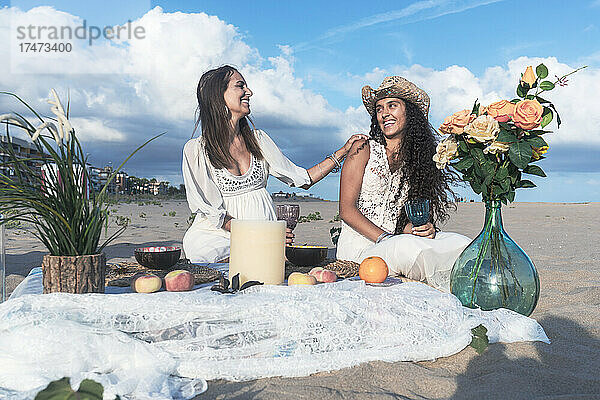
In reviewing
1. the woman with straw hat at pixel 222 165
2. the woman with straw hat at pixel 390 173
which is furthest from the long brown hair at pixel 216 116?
the woman with straw hat at pixel 390 173

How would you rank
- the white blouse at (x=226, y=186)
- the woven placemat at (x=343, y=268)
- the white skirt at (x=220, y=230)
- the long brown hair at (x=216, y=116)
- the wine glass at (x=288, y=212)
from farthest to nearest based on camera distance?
1. the long brown hair at (x=216, y=116)
2. the white blouse at (x=226, y=186)
3. the white skirt at (x=220, y=230)
4. the wine glass at (x=288, y=212)
5. the woven placemat at (x=343, y=268)

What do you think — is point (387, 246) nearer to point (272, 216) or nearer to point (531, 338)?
point (531, 338)

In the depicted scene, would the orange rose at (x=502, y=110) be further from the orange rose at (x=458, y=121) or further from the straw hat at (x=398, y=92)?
the straw hat at (x=398, y=92)

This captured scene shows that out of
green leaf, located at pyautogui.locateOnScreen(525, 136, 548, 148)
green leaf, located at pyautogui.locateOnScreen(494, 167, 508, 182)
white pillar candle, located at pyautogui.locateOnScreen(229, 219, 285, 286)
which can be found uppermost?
green leaf, located at pyautogui.locateOnScreen(525, 136, 548, 148)

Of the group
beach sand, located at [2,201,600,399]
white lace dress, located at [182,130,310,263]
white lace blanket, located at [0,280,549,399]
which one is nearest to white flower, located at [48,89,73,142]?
white lace blanket, located at [0,280,549,399]

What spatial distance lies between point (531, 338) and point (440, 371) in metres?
0.59

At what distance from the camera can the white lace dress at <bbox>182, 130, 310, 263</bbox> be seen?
3791 millimetres

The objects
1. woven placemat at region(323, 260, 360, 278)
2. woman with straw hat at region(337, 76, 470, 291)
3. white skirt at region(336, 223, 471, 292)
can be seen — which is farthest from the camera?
woman with straw hat at region(337, 76, 470, 291)

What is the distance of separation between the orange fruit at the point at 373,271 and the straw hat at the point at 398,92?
6.13ft

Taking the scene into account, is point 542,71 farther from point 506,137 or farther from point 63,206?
point 63,206

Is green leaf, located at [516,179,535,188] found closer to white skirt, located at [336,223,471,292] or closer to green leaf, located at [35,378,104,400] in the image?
white skirt, located at [336,223,471,292]

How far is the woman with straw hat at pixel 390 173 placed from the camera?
3.77m

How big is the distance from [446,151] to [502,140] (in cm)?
25

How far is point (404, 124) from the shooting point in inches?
152
